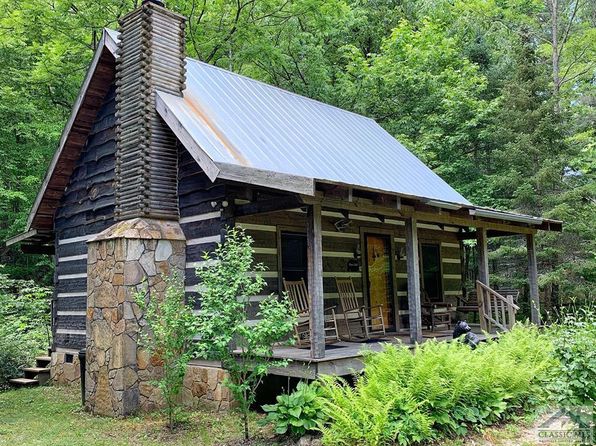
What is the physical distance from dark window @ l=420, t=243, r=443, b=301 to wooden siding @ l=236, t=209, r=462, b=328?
6.7 inches

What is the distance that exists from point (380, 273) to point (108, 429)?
6.08 m

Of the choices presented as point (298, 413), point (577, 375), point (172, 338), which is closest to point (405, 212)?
point (298, 413)

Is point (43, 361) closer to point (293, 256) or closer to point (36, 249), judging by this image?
point (36, 249)

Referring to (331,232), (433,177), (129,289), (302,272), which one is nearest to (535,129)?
(433,177)

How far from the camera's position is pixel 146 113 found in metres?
8.44

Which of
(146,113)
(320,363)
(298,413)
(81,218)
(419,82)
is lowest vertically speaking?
(298,413)

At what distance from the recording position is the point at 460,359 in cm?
603

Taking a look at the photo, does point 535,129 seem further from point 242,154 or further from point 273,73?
point 242,154

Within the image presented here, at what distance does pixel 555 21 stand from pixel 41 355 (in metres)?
20.1

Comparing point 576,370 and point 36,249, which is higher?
point 36,249

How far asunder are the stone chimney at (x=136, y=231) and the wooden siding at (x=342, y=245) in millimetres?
1301

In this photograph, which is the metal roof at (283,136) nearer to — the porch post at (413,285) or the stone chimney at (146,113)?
the stone chimney at (146,113)

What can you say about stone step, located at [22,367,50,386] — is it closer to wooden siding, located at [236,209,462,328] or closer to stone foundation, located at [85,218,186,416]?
stone foundation, located at [85,218,186,416]

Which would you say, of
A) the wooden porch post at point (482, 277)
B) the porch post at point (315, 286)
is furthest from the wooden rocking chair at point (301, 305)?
the wooden porch post at point (482, 277)
